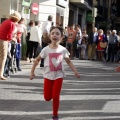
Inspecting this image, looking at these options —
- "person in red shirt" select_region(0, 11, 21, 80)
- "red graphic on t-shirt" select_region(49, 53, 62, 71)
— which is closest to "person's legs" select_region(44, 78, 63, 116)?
"red graphic on t-shirt" select_region(49, 53, 62, 71)

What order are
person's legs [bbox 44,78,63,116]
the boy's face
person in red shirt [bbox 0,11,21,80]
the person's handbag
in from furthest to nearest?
1. the person's handbag
2. person in red shirt [bbox 0,11,21,80]
3. the boy's face
4. person's legs [bbox 44,78,63,116]

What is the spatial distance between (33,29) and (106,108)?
987 cm

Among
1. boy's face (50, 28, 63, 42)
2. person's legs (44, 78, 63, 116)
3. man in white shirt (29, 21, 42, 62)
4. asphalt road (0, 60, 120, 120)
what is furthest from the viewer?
man in white shirt (29, 21, 42, 62)

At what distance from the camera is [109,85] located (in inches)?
522

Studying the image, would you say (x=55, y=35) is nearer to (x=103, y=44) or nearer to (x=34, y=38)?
(x=34, y=38)

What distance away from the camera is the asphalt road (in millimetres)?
8320

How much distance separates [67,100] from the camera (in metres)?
10.1

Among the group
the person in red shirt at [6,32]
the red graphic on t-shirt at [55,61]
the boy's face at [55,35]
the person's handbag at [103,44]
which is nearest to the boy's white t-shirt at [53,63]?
the red graphic on t-shirt at [55,61]

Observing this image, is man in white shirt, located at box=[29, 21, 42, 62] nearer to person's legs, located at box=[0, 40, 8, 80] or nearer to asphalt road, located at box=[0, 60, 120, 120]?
asphalt road, located at box=[0, 60, 120, 120]

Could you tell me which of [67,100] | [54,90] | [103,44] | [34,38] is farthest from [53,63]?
[103,44]

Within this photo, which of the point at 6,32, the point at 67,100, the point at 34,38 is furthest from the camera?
the point at 34,38

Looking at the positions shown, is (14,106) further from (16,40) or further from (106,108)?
(16,40)

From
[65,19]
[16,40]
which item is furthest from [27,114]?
[65,19]

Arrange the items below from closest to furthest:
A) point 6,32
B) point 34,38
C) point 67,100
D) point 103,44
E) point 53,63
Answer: point 53,63 < point 67,100 < point 6,32 < point 34,38 < point 103,44
